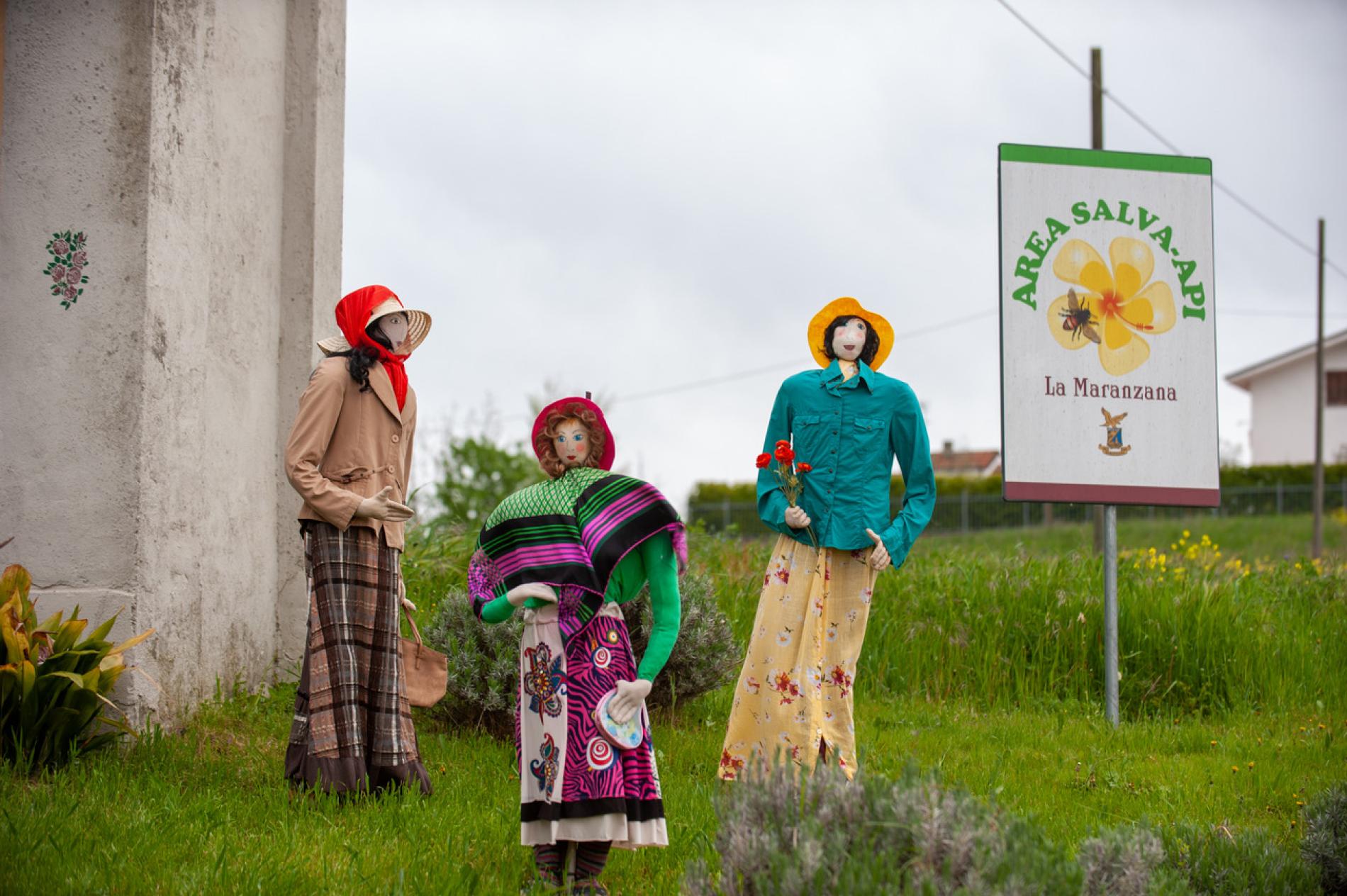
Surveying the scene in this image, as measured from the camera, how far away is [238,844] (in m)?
4.38

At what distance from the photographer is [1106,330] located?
25.6ft

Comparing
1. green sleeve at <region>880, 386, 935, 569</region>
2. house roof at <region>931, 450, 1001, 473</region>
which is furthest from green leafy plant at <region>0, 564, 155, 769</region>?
house roof at <region>931, 450, 1001, 473</region>

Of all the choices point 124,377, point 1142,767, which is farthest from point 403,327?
point 1142,767

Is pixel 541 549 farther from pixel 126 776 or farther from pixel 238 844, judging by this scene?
pixel 126 776

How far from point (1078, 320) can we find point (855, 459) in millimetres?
3003

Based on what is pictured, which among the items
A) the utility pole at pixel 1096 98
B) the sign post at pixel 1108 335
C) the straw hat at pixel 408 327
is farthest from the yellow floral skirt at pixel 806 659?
the utility pole at pixel 1096 98

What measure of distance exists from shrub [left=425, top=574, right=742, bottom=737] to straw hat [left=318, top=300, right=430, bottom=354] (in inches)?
58.5

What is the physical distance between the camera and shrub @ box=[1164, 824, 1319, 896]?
3863 millimetres

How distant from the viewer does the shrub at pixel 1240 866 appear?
152 inches

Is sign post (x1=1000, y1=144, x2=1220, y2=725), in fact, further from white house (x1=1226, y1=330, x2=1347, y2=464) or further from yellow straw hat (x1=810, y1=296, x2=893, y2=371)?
white house (x1=1226, y1=330, x2=1347, y2=464)

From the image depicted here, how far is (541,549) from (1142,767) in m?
4.08

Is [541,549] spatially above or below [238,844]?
above

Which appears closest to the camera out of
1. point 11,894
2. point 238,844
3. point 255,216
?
point 11,894

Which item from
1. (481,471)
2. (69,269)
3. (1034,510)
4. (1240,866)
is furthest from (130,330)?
(1034,510)
